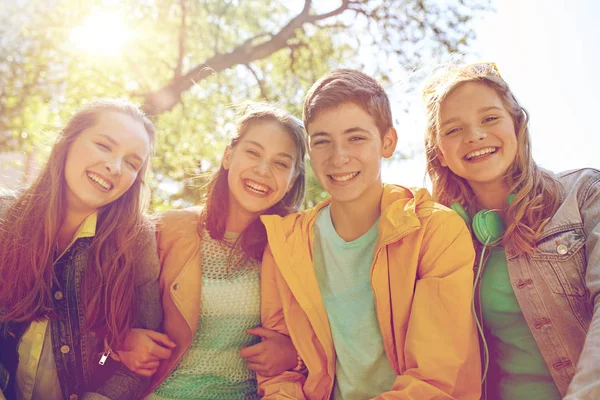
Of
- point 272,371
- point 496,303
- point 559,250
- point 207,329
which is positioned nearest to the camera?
point 559,250

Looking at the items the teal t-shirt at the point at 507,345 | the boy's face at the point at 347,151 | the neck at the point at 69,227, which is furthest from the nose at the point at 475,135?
the neck at the point at 69,227

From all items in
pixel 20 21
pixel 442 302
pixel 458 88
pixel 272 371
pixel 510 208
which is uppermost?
pixel 20 21

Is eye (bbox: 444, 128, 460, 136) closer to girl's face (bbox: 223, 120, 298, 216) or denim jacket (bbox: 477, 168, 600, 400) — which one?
denim jacket (bbox: 477, 168, 600, 400)

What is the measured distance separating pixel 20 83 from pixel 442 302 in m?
8.41

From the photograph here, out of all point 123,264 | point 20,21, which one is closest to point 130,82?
point 20,21

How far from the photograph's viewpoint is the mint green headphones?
7.27 ft

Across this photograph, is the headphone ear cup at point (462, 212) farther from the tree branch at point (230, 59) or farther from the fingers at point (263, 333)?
the tree branch at point (230, 59)

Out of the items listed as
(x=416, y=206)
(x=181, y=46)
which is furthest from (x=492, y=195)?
(x=181, y=46)

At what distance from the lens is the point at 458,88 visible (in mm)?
2408

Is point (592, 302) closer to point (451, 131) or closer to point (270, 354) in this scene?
point (451, 131)

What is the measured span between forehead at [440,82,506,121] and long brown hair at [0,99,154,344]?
1.90 m

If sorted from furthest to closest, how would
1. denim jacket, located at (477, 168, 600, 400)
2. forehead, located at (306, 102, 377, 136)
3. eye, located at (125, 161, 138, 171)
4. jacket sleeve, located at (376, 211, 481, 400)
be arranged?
eye, located at (125, 161, 138, 171), forehead, located at (306, 102, 377, 136), denim jacket, located at (477, 168, 600, 400), jacket sleeve, located at (376, 211, 481, 400)

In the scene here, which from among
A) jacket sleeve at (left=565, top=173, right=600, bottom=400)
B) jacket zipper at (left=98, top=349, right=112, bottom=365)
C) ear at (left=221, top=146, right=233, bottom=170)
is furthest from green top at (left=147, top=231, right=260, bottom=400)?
jacket sleeve at (left=565, top=173, right=600, bottom=400)

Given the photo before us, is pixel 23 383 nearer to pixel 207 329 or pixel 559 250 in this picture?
pixel 207 329
